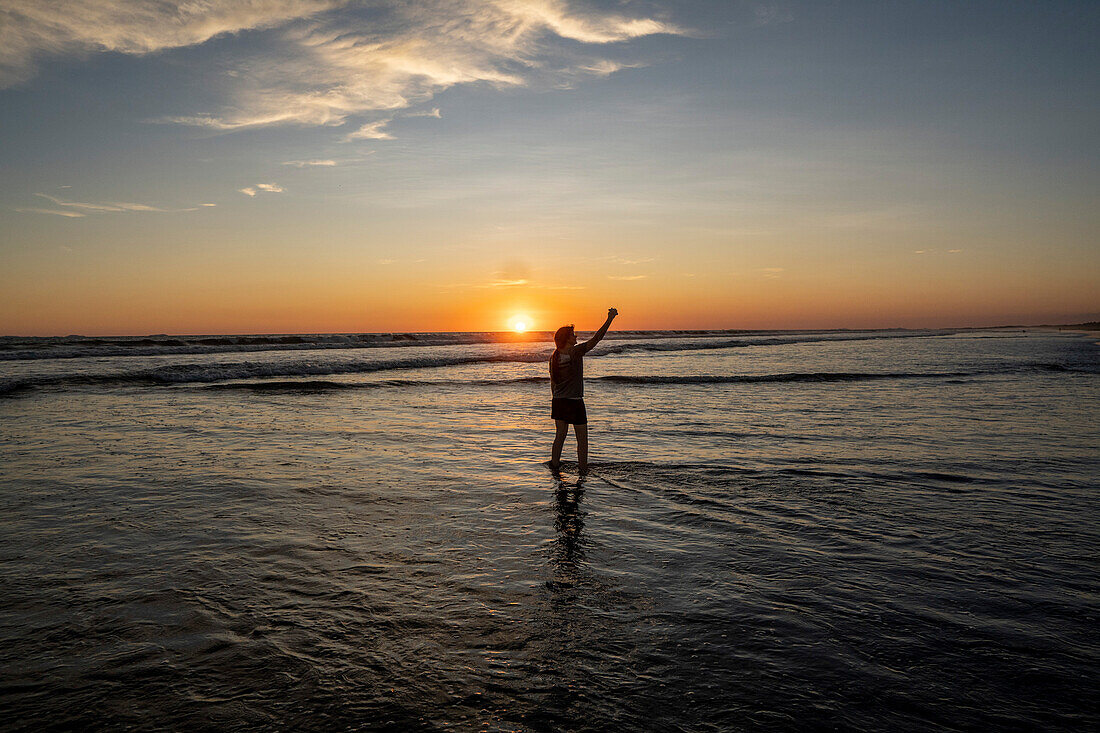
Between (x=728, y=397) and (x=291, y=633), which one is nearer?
(x=291, y=633)

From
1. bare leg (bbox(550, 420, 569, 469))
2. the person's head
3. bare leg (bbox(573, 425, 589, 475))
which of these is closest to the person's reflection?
bare leg (bbox(573, 425, 589, 475))

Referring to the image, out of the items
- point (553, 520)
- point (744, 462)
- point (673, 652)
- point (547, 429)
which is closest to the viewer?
point (673, 652)

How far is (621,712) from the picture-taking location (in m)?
3.12

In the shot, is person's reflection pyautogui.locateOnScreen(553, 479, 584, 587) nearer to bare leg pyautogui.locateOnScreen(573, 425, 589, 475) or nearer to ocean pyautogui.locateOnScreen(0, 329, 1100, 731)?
ocean pyautogui.locateOnScreen(0, 329, 1100, 731)

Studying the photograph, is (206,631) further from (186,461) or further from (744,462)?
(744,462)

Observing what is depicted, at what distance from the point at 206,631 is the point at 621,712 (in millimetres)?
2799

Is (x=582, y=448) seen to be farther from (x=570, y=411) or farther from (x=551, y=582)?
(x=551, y=582)

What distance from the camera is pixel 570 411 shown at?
937 cm

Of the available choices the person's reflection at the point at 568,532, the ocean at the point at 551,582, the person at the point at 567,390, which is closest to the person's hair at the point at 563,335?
the person at the point at 567,390

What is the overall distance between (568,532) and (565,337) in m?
3.84

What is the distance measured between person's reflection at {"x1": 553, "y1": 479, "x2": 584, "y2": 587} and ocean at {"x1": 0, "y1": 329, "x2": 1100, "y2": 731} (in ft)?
0.14

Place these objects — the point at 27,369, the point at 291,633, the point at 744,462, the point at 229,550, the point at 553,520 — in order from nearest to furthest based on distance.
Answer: the point at 291,633
the point at 229,550
the point at 553,520
the point at 744,462
the point at 27,369

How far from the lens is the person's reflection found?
199 inches

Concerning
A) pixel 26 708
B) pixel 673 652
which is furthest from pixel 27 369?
pixel 673 652
